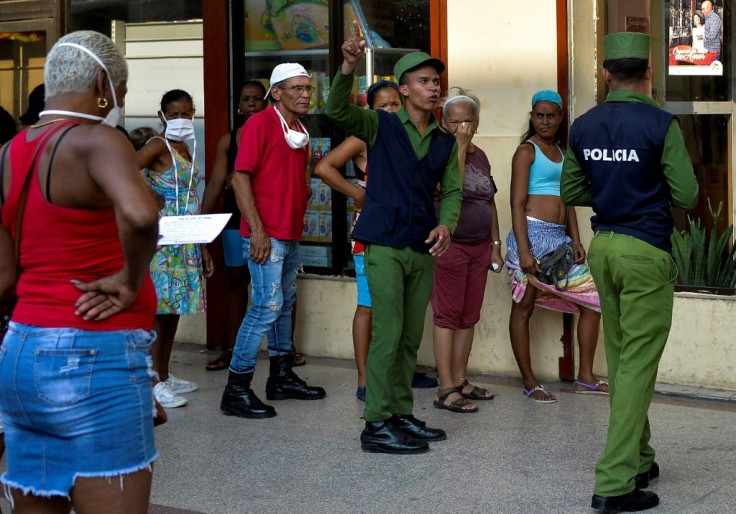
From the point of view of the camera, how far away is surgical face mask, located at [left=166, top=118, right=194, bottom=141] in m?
6.94

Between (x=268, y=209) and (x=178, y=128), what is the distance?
78 cm

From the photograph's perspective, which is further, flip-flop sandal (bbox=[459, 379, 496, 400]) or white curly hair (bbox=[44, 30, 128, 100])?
flip-flop sandal (bbox=[459, 379, 496, 400])

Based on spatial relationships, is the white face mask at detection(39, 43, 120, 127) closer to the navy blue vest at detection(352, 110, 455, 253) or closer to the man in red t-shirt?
the navy blue vest at detection(352, 110, 455, 253)

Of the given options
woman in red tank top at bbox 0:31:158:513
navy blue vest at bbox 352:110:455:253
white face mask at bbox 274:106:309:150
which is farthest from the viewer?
white face mask at bbox 274:106:309:150

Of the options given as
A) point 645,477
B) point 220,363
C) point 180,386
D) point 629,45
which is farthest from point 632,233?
point 220,363

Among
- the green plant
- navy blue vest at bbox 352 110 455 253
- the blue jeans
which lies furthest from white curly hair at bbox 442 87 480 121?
the green plant

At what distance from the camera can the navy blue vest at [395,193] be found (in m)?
5.64

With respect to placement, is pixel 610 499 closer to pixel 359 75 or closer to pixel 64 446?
pixel 64 446

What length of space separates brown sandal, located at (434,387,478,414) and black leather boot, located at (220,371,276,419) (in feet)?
3.07

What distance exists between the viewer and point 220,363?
8.11 meters

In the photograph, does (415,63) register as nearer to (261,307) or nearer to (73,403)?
(261,307)

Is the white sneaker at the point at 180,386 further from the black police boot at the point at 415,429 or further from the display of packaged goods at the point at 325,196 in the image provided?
the black police boot at the point at 415,429

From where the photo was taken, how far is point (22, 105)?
418 inches

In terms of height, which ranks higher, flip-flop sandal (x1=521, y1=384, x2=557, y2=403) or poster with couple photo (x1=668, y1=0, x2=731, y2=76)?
poster with couple photo (x1=668, y1=0, x2=731, y2=76)
